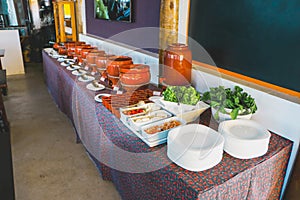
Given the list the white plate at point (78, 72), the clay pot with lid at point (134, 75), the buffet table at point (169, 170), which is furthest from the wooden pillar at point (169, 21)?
the white plate at point (78, 72)

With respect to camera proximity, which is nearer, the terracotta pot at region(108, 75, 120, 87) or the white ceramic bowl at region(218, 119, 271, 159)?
the white ceramic bowl at region(218, 119, 271, 159)

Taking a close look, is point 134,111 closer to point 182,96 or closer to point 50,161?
point 182,96

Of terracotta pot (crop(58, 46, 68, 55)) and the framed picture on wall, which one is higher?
the framed picture on wall

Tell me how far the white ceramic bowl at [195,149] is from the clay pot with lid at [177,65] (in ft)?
1.54

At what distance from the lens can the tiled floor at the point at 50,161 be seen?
138cm

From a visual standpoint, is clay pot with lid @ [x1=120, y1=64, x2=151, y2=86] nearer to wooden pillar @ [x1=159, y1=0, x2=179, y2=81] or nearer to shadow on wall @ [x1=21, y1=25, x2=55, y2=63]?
wooden pillar @ [x1=159, y1=0, x2=179, y2=81]

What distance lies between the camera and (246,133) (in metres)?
0.88

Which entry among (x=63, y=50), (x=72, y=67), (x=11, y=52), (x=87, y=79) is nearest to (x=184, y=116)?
(x=87, y=79)

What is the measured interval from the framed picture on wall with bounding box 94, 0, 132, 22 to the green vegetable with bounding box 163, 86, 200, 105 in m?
1.15

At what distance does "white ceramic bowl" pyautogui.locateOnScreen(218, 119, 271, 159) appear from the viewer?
31.7 inches

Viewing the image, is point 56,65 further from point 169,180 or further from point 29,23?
point 29,23

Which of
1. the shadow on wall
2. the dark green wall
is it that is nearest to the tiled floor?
the dark green wall

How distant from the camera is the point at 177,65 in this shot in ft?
4.03

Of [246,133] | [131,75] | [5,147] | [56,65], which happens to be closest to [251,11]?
[246,133]
